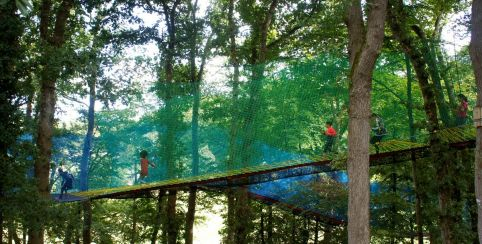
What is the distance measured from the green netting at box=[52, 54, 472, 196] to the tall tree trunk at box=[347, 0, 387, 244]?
101 cm

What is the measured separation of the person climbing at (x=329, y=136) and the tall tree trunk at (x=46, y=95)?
279 cm

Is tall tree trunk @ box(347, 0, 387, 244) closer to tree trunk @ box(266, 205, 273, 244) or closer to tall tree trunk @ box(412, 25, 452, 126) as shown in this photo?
tall tree trunk @ box(412, 25, 452, 126)

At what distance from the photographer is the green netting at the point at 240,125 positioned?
5277 millimetres

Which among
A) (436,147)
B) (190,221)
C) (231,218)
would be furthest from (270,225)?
(436,147)

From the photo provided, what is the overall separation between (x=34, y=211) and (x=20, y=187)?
268mm

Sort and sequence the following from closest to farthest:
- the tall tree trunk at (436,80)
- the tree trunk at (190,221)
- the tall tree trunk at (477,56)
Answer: the tall tree trunk at (477,56) → the tall tree trunk at (436,80) → the tree trunk at (190,221)

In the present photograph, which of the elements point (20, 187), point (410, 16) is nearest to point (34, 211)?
point (20, 187)

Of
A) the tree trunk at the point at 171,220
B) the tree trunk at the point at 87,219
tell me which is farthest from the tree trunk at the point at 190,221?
the tree trunk at the point at 87,219

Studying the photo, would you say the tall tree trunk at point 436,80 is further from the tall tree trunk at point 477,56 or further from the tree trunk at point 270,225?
the tree trunk at point 270,225

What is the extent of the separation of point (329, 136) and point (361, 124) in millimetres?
1445

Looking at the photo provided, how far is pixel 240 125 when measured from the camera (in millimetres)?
5660

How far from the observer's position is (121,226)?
9.78 m

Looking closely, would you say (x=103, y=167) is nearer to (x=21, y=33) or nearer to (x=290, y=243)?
(x=21, y=33)

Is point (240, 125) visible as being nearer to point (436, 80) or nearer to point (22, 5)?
point (436, 80)
